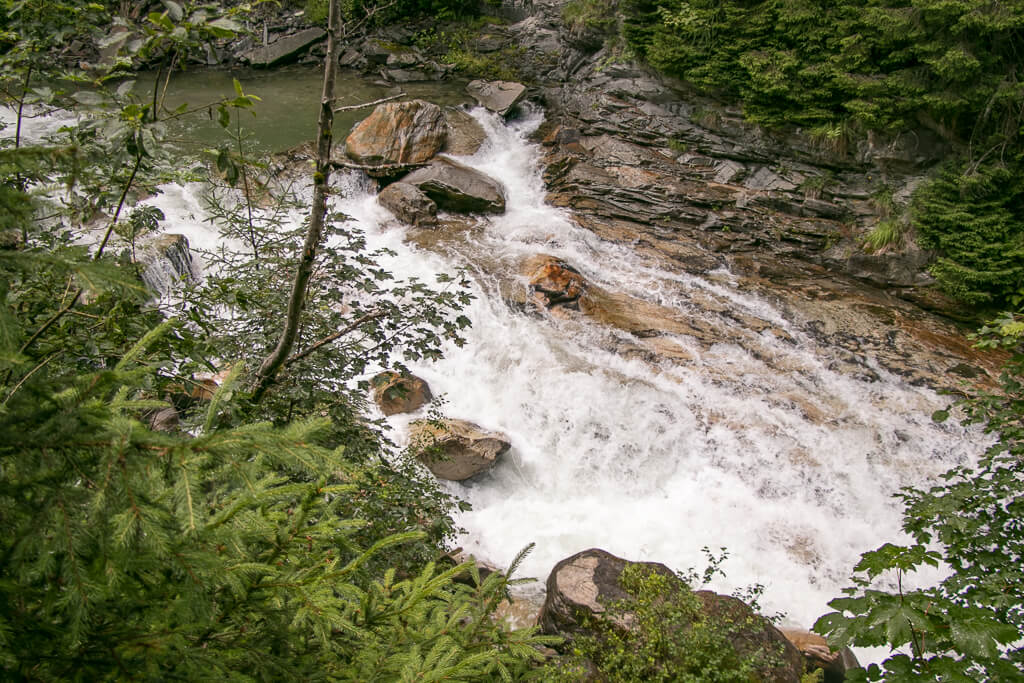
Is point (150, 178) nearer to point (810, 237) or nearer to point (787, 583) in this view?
point (787, 583)

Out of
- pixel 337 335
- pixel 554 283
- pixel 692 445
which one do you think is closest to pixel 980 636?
pixel 337 335

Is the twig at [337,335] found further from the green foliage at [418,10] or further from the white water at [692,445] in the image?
the green foliage at [418,10]

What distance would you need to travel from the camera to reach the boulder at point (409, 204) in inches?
427

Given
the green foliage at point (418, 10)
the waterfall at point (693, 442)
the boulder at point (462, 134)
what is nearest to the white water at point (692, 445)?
the waterfall at point (693, 442)

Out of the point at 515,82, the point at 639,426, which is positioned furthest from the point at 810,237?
the point at 515,82

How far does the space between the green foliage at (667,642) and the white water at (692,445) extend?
157 cm

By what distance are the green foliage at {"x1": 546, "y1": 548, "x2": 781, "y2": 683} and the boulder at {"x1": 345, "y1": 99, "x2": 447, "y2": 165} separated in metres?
9.56

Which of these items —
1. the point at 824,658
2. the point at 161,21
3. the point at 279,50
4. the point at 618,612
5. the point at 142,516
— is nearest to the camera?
the point at 142,516

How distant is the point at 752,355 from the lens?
333 inches

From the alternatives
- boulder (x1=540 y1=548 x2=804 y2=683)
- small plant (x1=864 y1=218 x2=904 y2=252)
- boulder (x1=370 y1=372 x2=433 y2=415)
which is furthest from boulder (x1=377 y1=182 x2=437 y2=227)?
small plant (x1=864 y1=218 x2=904 y2=252)

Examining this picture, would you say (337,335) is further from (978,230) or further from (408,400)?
(978,230)

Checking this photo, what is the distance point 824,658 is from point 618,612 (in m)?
1.99

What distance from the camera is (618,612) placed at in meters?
4.68

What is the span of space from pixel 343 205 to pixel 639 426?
6.92m
